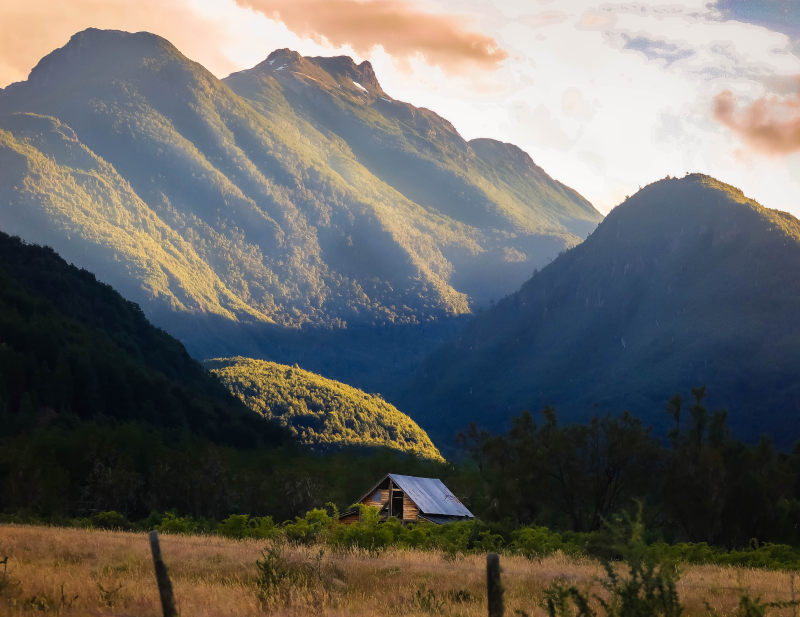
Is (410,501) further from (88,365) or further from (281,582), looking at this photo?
(88,365)

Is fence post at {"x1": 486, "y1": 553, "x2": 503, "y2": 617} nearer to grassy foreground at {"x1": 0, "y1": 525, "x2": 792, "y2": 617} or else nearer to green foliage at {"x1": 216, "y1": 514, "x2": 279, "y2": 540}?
grassy foreground at {"x1": 0, "y1": 525, "x2": 792, "y2": 617}

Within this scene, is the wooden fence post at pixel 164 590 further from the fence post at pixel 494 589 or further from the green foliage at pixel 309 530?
the green foliage at pixel 309 530

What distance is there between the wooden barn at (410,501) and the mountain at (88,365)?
40.8m

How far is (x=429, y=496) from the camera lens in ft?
242

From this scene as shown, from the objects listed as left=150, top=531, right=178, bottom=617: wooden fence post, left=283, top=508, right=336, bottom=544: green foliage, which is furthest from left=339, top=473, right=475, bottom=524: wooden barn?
left=150, top=531, right=178, bottom=617: wooden fence post

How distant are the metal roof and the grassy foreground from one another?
44798mm

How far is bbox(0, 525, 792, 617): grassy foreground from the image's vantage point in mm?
16453

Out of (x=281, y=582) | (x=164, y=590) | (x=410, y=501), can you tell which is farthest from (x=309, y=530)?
(x=410, y=501)

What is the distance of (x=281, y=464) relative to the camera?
109m

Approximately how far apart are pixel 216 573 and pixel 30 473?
48132mm

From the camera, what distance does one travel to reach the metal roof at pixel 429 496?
233 ft

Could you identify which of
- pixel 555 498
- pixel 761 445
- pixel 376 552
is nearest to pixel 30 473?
pixel 555 498

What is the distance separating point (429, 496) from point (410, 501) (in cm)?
284

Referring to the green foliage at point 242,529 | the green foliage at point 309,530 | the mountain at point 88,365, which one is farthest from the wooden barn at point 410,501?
the mountain at point 88,365
